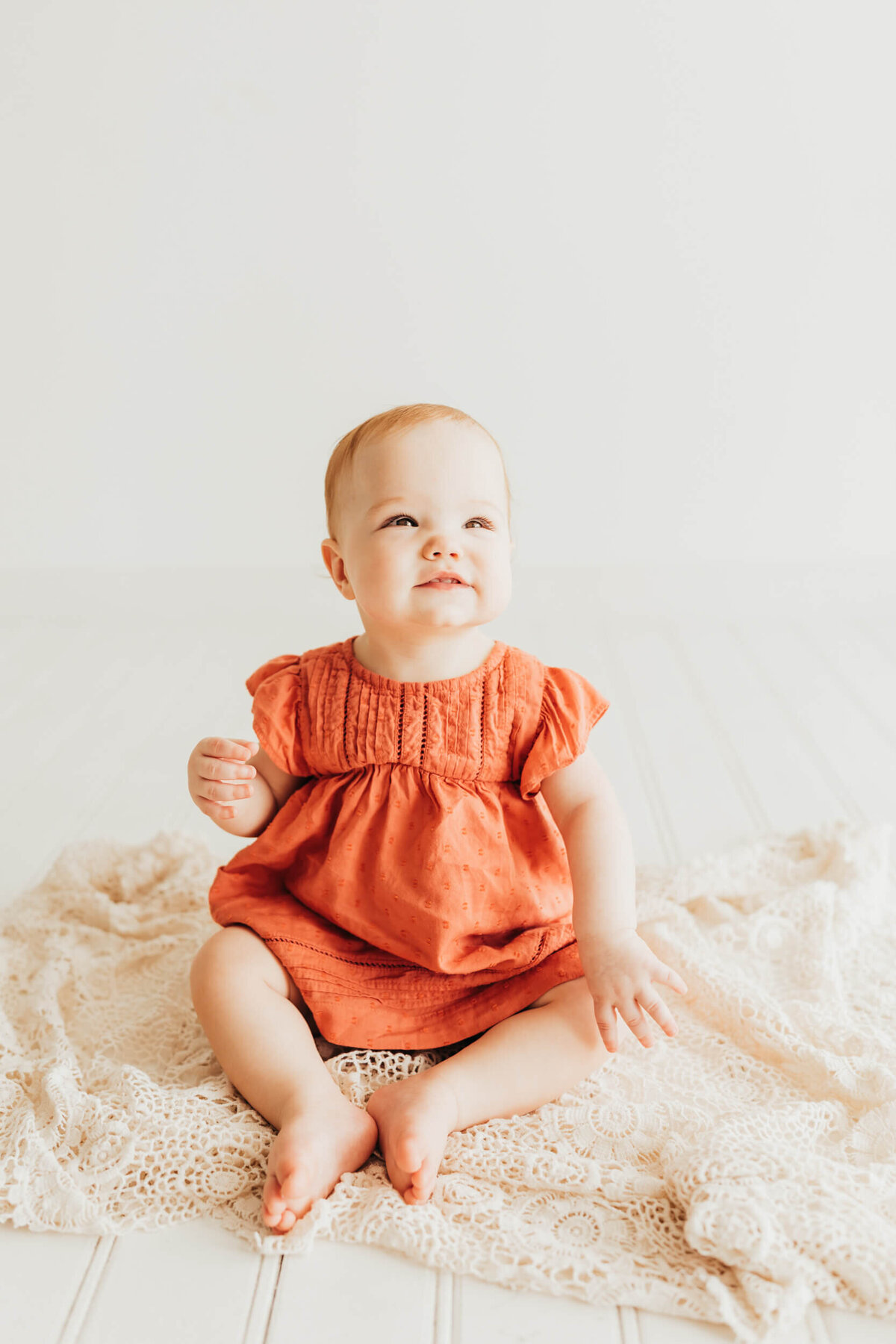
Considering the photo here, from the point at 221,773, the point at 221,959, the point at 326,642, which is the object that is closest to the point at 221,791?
the point at 221,773

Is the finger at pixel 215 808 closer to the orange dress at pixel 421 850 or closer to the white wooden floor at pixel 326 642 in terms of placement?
the orange dress at pixel 421 850

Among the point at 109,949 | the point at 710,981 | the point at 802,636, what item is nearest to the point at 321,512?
the point at 802,636

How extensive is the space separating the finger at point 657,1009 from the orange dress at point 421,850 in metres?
0.13

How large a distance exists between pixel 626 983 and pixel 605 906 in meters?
0.07

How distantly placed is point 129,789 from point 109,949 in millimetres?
545

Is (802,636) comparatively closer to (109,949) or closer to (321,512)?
(321,512)

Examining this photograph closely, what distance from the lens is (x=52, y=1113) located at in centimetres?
102

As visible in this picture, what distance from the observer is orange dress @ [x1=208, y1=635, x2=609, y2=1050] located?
1105mm

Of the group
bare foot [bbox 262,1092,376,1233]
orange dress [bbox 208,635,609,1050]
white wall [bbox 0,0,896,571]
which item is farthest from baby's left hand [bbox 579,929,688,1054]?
white wall [bbox 0,0,896,571]

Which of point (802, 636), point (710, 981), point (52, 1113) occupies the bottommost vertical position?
point (52, 1113)

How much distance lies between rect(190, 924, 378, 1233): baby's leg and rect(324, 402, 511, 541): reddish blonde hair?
0.41 m

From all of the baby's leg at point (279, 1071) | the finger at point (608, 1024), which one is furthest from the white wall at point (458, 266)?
the finger at point (608, 1024)

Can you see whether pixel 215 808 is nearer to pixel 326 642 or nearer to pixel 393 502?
pixel 393 502

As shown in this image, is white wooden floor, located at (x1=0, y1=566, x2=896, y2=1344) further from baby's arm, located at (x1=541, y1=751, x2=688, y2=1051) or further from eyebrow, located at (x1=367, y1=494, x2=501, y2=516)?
eyebrow, located at (x1=367, y1=494, x2=501, y2=516)
